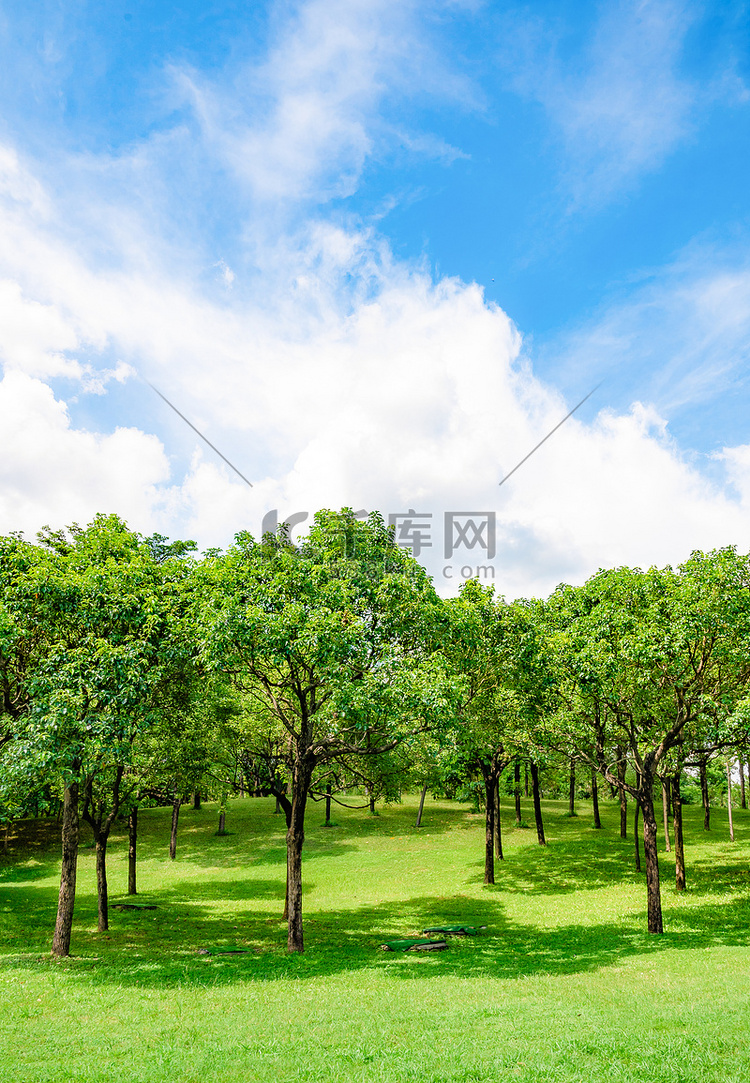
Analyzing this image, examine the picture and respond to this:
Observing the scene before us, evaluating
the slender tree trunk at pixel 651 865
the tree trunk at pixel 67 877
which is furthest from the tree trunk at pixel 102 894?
the slender tree trunk at pixel 651 865

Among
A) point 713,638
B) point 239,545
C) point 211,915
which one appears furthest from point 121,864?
point 713,638

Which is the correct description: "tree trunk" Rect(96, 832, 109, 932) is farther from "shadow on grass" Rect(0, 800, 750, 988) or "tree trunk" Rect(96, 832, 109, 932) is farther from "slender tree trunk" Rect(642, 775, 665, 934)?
"slender tree trunk" Rect(642, 775, 665, 934)

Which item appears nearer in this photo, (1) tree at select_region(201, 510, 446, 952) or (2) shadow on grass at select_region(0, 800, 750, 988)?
(1) tree at select_region(201, 510, 446, 952)

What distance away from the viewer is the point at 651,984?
55.6 ft

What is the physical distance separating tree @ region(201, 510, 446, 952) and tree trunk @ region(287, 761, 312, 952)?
4 centimetres

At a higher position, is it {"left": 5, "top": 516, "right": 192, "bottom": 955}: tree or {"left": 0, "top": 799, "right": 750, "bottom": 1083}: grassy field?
{"left": 5, "top": 516, "right": 192, "bottom": 955}: tree

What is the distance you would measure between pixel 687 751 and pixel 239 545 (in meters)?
21.3

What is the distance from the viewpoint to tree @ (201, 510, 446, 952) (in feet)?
64.9

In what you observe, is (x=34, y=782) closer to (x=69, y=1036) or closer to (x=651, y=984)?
(x=69, y=1036)

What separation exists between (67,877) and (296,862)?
7.61m

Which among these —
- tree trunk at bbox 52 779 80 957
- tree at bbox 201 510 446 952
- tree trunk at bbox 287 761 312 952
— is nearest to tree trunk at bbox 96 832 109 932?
tree trunk at bbox 52 779 80 957

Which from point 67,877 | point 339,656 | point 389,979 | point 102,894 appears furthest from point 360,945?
point 339,656

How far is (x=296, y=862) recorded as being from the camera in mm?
22375

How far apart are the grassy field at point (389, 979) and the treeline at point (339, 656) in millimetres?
3177
